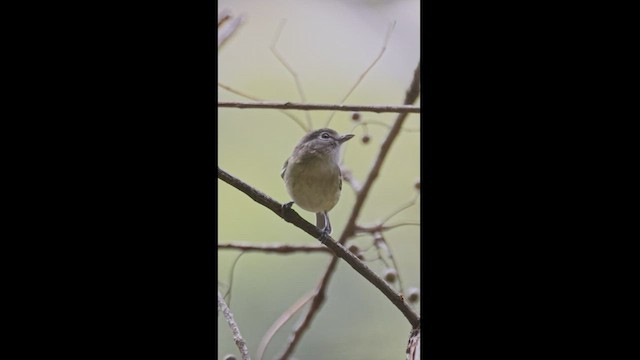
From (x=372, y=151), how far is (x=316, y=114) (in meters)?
0.20

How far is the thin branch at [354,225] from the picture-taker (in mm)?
2113

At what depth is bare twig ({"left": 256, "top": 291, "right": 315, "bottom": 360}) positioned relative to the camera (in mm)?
2102

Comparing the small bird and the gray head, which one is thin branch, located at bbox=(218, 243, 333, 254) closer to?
the small bird

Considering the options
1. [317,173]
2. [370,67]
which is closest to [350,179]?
[317,173]

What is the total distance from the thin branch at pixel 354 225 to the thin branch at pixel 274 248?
0.20ft

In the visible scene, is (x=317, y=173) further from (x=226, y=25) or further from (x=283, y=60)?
(x=226, y=25)

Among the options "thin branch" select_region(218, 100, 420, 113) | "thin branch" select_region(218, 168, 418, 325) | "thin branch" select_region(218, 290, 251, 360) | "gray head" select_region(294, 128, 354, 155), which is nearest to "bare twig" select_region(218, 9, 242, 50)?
"thin branch" select_region(218, 100, 420, 113)

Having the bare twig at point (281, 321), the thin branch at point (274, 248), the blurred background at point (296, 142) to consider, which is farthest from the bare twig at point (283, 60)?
the bare twig at point (281, 321)

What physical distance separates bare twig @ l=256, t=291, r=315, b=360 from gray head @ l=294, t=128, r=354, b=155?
414 mm

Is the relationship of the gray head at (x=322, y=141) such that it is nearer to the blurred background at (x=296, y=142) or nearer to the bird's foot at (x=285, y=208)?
the blurred background at (x=296, y=142)

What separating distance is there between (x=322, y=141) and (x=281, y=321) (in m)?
0.53

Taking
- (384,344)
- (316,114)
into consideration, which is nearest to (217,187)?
(316,114)

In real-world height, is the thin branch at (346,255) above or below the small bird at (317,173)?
below

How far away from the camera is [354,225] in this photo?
2141 mm
